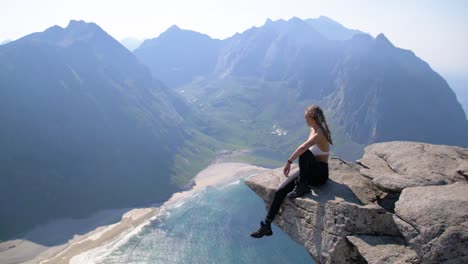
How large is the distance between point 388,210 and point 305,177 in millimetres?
5030

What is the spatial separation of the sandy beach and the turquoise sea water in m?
9.25

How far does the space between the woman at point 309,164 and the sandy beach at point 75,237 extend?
123 meters

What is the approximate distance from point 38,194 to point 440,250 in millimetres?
216544

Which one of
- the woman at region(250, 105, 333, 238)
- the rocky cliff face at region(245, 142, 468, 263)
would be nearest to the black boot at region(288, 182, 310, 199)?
the woman at region(250, 105, 333, 238)

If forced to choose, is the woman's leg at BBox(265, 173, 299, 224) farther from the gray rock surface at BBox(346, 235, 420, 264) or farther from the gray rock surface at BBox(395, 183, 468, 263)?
the gray rock surface at BBox(395, 183, 468, 263)

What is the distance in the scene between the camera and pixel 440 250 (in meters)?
15.2

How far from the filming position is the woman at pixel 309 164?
2177 cm

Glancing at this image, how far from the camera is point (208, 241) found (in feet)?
454

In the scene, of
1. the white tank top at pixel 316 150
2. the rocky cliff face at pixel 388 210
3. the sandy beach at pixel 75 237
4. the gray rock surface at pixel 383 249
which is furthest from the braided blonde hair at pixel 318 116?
the sandy beach at pixel 75 237

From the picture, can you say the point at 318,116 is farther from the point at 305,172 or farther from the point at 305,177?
the point at 305,177

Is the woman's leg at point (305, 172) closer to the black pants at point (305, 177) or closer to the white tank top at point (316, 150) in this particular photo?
the black pants at point (305, 177)

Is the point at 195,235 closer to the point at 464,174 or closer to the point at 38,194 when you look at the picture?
the point at 38,194

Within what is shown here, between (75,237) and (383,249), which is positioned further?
(75,237)

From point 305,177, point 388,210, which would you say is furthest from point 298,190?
point 388,210
